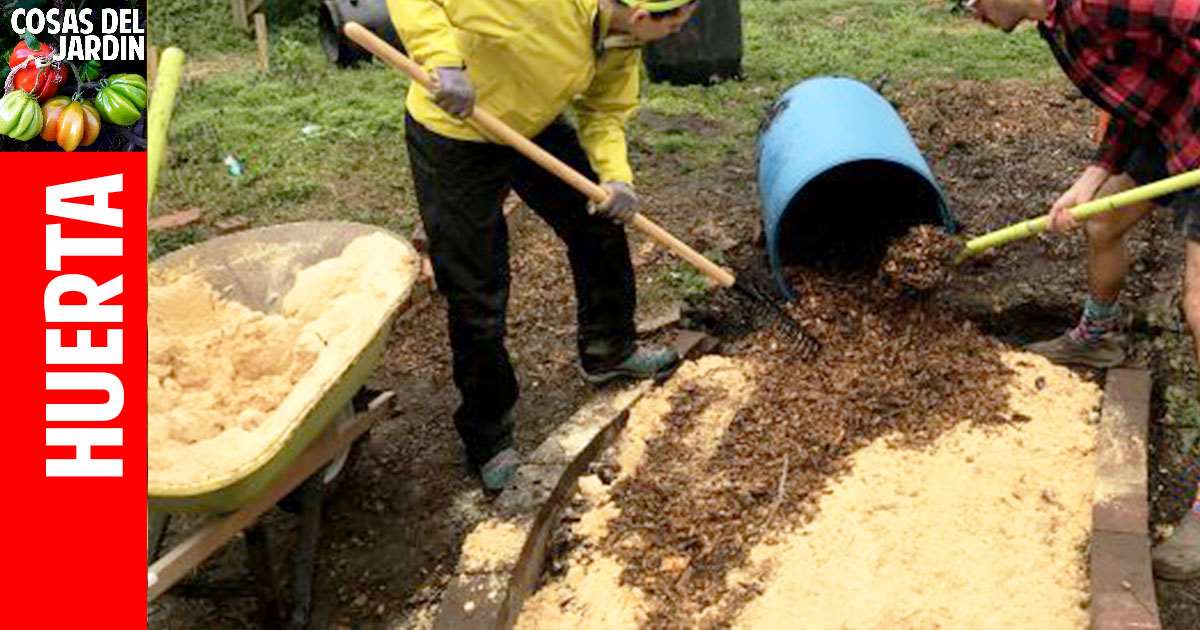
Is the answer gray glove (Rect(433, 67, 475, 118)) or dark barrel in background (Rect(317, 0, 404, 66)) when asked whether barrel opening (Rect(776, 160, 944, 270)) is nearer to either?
gray glove (Rect(433, 67, 475, 118))

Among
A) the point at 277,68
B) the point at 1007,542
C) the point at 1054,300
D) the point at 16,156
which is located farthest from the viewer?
the point at 277,68

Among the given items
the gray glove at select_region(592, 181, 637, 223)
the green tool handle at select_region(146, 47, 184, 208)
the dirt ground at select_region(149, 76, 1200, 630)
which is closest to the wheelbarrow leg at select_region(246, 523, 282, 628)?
the dirt ground at select_region(149, 76, 1200, 630)

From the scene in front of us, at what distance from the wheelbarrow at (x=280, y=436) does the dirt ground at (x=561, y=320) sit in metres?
0.25

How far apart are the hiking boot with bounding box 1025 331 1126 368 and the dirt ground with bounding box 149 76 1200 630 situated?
123 millimetres

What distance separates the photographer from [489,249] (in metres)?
3.48

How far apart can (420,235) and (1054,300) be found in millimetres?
2855

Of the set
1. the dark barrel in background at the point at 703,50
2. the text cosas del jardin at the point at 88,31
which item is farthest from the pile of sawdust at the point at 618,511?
the dark barrel in background at the point at 703,50

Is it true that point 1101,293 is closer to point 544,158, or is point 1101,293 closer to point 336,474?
point 544,158

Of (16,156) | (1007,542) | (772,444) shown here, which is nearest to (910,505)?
(1007,542)

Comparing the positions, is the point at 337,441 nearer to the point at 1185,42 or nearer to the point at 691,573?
the point at 691,573

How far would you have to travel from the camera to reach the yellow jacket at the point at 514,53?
3107mm

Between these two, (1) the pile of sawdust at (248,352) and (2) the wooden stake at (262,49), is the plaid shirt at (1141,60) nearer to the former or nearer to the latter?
(1) the pile of sawdust at (248,352)

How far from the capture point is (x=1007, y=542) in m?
3.16

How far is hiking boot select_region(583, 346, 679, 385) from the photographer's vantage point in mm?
4207
